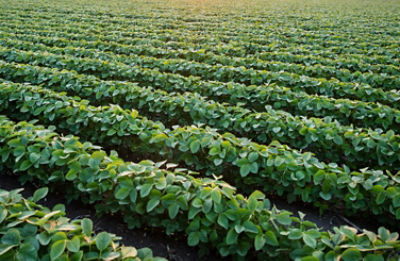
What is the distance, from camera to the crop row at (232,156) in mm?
2717

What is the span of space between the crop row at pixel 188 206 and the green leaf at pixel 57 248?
26.8 inches

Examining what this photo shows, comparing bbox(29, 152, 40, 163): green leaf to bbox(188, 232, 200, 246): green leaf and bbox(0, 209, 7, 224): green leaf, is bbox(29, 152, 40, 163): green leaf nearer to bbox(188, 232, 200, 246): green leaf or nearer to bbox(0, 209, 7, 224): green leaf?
bbox(0, 209, 7, 224): green leaf

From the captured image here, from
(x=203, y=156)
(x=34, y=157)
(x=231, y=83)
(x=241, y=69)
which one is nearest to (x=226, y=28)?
Result: (x=241, y=69)

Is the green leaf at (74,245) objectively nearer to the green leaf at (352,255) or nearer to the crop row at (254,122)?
the green leaf at (352,255)

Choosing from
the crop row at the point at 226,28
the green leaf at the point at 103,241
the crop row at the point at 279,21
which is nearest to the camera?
the green leaf at the point at 103,241

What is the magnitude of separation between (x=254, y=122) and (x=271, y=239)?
195 centimetres

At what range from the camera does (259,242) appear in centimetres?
202

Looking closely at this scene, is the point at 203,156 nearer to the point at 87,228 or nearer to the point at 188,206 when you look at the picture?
the point at 188,206

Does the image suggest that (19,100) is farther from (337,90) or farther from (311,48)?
(311,48)

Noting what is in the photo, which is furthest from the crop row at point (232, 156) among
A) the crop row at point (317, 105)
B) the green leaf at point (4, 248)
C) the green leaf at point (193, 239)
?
the green leaf at point (4, 248)

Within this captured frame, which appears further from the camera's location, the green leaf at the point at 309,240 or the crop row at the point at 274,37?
the crop row at the point at 274,37

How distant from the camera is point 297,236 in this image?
201 centimetres

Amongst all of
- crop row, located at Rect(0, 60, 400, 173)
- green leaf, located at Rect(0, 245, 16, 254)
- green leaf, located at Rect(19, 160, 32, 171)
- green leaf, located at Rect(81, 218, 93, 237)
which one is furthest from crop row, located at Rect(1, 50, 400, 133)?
green leaf, located at Rect(0, 245, 16, 254)

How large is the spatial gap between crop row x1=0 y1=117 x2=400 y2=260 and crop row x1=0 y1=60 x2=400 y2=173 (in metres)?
1.36
